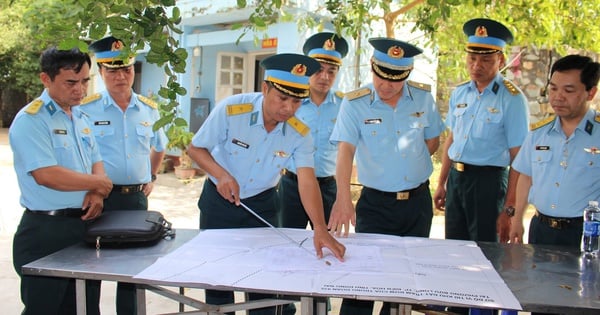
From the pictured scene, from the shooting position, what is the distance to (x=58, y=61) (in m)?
2.62

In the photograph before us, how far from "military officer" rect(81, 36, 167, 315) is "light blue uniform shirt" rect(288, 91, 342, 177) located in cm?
107

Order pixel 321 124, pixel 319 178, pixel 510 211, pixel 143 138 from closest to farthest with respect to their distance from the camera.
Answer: pixel 510 211
pixel 143 138
pixel 319 178
pixel 321 124

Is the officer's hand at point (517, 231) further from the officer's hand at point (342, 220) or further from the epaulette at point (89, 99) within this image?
the epaulette at point (89, 99)

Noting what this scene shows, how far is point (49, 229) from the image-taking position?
2514 millimetres

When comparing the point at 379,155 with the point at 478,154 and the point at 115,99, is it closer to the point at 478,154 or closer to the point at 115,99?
the point at 478,154

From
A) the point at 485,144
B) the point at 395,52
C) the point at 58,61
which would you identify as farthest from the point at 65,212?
the point at 485,144

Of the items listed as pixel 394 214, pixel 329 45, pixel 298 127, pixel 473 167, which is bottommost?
pixel 394 214

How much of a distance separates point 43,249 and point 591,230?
2.48m

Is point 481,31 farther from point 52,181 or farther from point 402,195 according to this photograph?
point 52,181

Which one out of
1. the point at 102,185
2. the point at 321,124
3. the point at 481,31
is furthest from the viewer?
the point at 321,124

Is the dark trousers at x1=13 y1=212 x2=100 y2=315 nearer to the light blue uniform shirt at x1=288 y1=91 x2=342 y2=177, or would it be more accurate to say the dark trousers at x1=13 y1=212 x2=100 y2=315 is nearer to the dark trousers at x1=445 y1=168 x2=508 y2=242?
the light blue uniform shirt at x1=288 y1=91 x2=342 y2=177

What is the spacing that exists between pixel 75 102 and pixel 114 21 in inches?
37.7

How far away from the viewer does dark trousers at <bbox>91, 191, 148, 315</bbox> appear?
321cm

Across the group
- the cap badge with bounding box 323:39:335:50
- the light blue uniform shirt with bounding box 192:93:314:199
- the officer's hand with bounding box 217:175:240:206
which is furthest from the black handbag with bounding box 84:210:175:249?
the cap badge with bounding box 323:39:335:50
